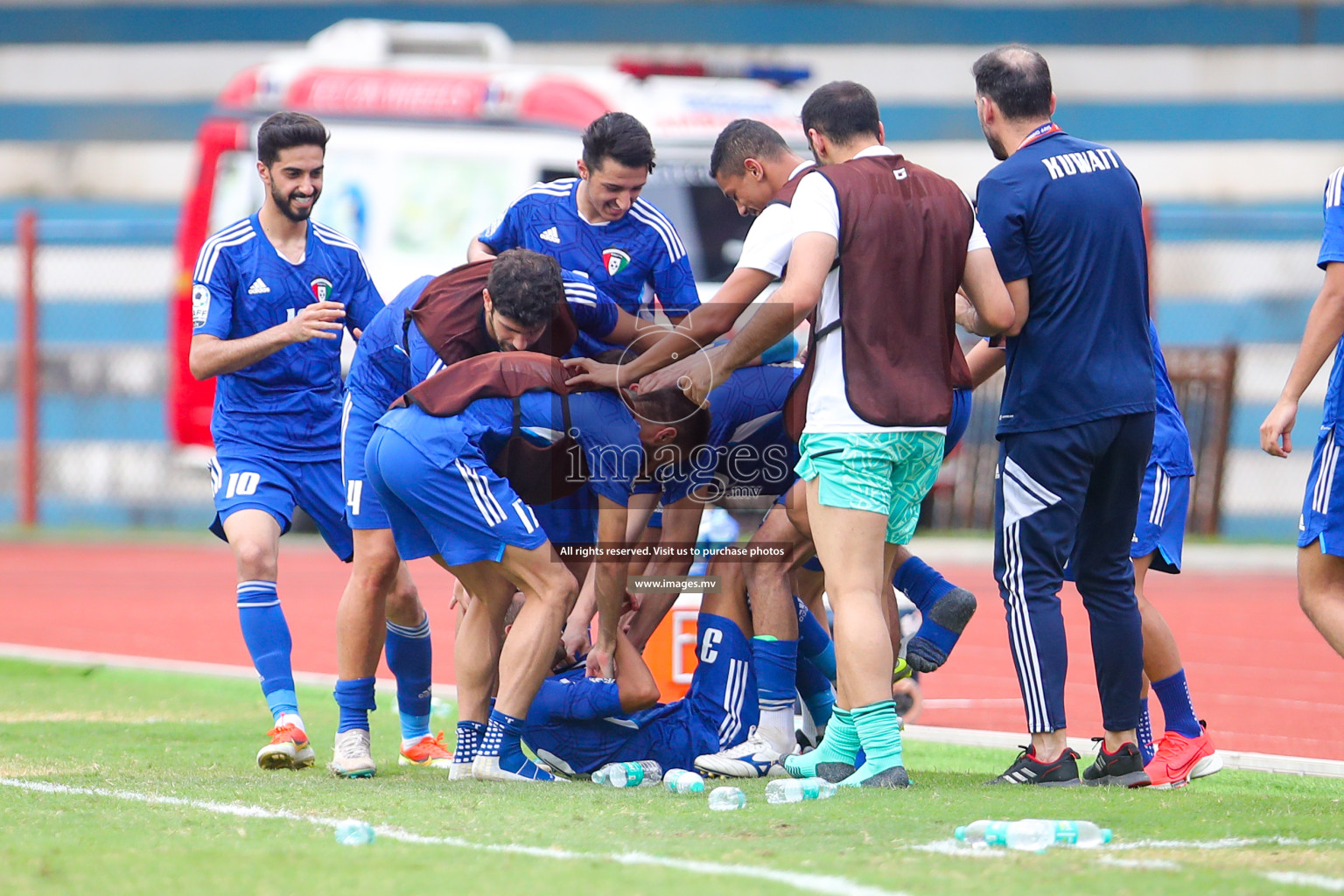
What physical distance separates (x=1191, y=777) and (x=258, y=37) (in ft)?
58.5

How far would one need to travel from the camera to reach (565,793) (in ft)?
17.9

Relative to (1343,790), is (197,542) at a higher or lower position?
lower

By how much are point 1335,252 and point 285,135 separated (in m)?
3.61

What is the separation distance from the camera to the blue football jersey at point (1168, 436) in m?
6.02

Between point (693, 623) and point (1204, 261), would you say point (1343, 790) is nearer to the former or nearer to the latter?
point (693, 623)

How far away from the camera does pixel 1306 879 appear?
3.99 metres

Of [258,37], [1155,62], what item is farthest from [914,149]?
[258,37]

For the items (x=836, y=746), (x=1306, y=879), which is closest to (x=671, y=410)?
(x=836, y=746)

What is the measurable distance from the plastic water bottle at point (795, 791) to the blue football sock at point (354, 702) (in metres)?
1.56

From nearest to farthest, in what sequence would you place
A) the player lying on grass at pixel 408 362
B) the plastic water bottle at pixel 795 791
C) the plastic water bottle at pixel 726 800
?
the plastic water bottle at pixel 726 800
the plastic water bottle at pixel 795 791
the player lying on grass at pixel 408 362

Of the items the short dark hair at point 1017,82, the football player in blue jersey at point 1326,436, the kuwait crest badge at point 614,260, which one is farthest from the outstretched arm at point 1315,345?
Answer: the kuwait crest badge at point 614,260

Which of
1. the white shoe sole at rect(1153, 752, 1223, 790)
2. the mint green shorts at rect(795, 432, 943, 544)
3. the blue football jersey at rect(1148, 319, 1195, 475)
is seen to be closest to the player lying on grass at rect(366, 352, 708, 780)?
the mint green shorts at rect(795, 432, 943, 544)

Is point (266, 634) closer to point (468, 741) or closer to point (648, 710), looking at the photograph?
point (468, 741)

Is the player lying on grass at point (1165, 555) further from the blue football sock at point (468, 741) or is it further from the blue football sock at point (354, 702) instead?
the blue football sock at point (354, 702)
